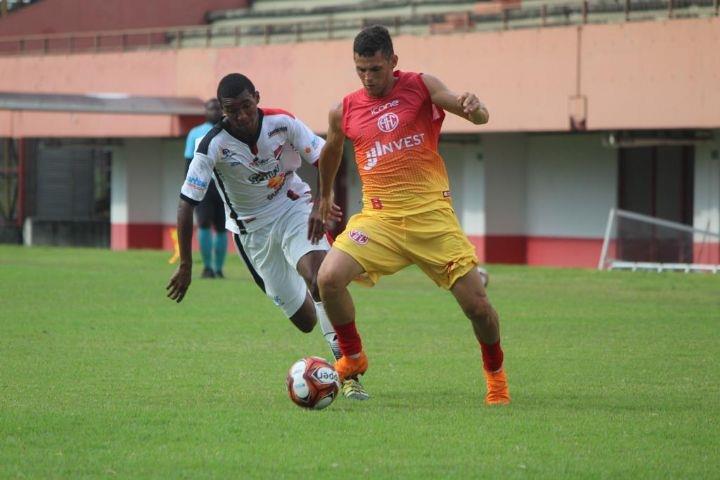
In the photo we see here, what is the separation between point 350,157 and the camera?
3825cm

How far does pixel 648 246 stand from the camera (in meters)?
28.1

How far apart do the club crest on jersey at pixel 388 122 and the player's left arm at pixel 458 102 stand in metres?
0.28

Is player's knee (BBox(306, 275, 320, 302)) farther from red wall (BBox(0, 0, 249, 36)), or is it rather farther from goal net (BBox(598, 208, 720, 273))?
red wall (BBox(0, 0, 249, 36))

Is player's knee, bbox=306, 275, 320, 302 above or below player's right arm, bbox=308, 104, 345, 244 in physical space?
below

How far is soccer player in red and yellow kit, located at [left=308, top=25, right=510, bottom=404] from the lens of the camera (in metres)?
9.76

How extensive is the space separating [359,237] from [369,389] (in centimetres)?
136

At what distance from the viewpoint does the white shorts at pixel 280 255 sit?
11344 millimetres

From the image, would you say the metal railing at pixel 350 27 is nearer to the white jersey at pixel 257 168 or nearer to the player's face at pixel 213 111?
the player's face at pixel 213 111

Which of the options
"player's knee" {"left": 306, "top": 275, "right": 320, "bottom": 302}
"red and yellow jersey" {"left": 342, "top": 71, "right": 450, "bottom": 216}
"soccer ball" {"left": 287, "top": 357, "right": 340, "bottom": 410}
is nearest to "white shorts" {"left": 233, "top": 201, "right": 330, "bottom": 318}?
"player's knee" {"left": 306, "top": 275, "right": 320, "bottom": 302}

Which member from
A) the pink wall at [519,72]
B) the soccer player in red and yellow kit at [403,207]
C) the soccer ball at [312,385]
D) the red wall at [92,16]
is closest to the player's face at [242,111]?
the soccer player in red and yellow kit at [403,207]

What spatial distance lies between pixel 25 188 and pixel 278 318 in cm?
2839

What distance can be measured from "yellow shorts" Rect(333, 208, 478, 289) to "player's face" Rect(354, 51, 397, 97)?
2.85 ft

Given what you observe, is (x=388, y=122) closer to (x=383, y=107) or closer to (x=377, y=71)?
(x=383, y=107)

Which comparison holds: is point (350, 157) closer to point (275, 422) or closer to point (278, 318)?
point (278, 318)
